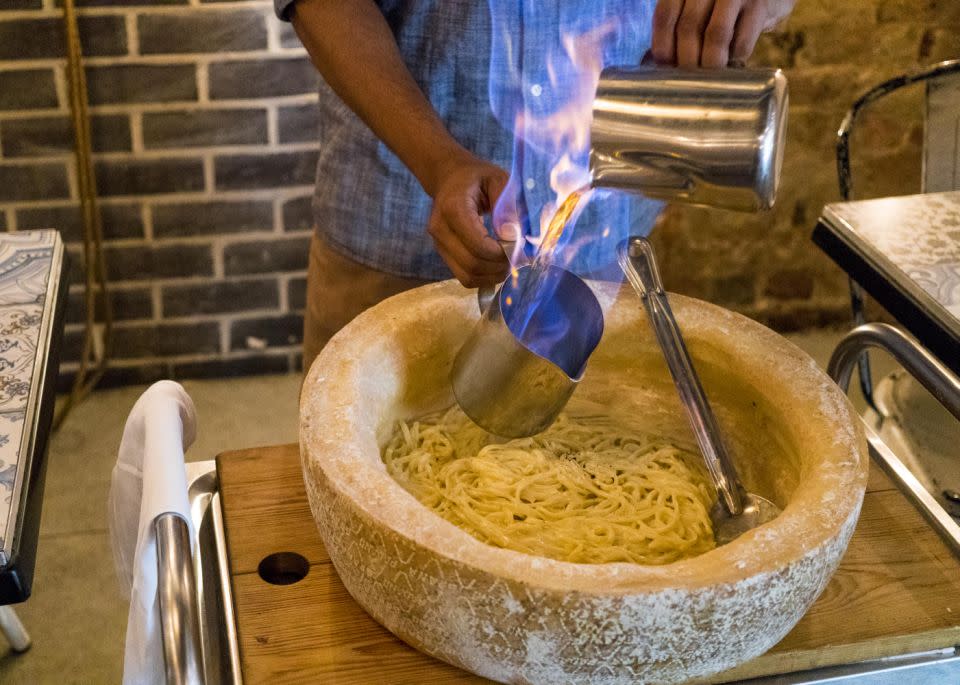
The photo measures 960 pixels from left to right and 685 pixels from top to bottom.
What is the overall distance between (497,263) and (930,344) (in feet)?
2.69

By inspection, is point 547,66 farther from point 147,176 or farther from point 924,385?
point 147,176

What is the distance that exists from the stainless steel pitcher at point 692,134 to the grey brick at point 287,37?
1794 millimetres

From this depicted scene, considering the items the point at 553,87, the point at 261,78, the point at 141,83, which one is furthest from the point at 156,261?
the point at 553,87

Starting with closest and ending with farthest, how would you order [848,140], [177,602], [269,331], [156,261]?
[177,602] → [848,140] → [156,261] → [269,331]

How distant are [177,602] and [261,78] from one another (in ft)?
6.87

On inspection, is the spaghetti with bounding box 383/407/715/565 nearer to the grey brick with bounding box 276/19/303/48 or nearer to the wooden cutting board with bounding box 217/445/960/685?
the wooden cutting board with bounding box 217/445/960/685

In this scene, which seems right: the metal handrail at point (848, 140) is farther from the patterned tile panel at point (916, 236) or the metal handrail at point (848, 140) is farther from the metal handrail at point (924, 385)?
the metal handrail at point (924, 385)

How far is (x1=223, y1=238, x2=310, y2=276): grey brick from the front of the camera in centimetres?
314

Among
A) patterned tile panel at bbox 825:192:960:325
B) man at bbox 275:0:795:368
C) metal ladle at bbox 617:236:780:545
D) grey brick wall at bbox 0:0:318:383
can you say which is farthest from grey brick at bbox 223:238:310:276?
metal ladle at bbox 617:236:780:545

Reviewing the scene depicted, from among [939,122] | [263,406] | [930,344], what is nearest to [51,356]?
[930,344]

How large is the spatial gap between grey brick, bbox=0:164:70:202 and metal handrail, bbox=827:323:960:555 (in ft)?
7.39

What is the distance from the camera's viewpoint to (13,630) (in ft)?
7.78

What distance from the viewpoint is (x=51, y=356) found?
63.5 inches

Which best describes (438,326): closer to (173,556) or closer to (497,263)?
(497,263)
